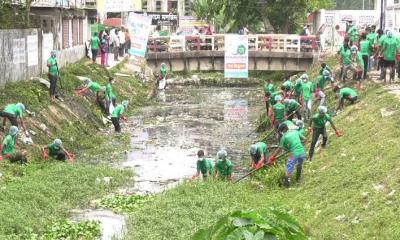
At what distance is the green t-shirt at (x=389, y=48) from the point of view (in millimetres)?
23745

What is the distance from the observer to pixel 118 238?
14156 millimetres

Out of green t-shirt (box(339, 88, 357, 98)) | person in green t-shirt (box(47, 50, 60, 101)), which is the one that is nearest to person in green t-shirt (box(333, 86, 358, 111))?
green t-shirt (box(339, 88, 357, 98))

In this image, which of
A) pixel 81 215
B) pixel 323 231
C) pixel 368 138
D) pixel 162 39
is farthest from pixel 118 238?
pixel 162 39

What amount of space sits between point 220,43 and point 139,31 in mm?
9369

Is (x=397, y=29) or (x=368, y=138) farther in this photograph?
(x=397, y=29)

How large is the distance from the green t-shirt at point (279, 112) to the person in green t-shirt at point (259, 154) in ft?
13.8

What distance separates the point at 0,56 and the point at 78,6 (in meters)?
17.3

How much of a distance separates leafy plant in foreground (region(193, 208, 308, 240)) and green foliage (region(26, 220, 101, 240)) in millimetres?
9602

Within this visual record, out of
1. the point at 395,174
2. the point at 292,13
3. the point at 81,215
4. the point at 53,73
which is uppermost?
the point at 292,13

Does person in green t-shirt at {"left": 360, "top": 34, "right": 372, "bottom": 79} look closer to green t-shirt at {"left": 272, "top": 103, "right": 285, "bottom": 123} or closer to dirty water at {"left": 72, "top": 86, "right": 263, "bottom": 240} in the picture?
green t-shirt at {"left": 272, "top": 103, "right": 285, "bottom": 123}

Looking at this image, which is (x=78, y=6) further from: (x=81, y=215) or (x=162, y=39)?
(x=81, y=215)

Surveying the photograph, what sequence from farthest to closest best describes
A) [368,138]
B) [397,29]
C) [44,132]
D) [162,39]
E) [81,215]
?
[162,39] → [397,29] → [44,132] → [368,138] → [81,215]

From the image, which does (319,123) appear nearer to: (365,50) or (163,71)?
(365,50)

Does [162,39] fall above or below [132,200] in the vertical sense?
above
